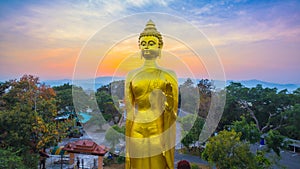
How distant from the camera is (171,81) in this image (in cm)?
496

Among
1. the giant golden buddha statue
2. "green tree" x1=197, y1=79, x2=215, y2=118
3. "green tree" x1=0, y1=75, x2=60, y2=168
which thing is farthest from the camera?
"green tree" x1=197, y1=79, x2=215, y2=118

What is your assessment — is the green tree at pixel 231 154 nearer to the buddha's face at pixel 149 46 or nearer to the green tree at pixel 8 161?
the buddha's face at pixel 149 46

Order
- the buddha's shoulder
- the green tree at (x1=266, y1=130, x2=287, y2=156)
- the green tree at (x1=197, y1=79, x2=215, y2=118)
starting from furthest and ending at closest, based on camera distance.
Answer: the green tree at (x1=197, y1=79, x2=215, y2=118) < the green tree at (x1=266, y1=130, x2=287, y2=156) < the buddha's shoulder

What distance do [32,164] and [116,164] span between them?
462cm

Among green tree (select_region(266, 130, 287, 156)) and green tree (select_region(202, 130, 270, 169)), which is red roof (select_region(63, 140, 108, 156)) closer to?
green tree (select_region(202, 130, 270, 169))

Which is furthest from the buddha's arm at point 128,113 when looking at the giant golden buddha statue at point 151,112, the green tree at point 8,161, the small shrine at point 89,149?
the small shrine at point 89,149

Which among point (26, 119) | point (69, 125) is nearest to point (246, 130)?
point (69, 125)

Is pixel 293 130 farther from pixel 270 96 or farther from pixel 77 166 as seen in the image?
pixel 77 166

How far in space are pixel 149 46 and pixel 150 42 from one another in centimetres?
8

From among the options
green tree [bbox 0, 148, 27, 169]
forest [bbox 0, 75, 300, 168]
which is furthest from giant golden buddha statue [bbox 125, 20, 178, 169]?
green tree [bbox 0, 148, 27, 169]

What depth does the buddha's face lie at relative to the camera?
4965 millimetres

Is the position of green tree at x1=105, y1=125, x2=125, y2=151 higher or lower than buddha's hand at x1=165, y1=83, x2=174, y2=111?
lower

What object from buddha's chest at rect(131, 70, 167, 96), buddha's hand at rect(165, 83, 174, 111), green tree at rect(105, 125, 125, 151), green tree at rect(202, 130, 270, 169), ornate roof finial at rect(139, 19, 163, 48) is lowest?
green tree at rect(202, 130, 270, 169)

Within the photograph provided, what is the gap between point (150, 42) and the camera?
16.3ft
